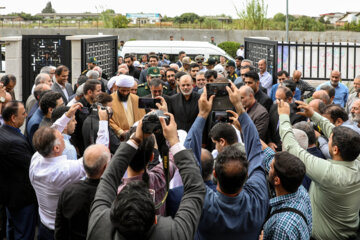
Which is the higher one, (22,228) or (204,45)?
(204,45)

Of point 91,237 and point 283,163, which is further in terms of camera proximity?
point 283,163

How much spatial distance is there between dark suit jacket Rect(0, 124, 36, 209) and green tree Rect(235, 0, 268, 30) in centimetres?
2885

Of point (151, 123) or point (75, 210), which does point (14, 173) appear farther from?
point (151, 123)

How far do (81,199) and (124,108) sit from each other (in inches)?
134

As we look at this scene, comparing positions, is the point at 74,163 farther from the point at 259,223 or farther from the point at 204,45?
the point at 204,45

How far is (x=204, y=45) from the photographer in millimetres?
18797

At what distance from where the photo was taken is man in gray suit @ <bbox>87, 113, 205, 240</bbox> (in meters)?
2.46

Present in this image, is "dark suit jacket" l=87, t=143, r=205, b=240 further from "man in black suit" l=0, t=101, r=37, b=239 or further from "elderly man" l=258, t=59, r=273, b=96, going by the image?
"elderly man" l=258, t=59, r=273, b=96

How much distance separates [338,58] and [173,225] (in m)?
11.4

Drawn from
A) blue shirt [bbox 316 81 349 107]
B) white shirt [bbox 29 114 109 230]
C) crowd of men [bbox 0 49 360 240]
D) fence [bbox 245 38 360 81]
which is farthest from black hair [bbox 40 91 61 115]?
fence [bbox 245 38 360 81]

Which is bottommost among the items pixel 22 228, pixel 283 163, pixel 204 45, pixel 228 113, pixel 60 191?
pixel 22 228

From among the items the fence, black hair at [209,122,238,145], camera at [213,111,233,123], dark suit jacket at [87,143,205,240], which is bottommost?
dark suit jacket at [87,143,205,240]

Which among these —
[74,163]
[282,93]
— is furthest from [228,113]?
[282,93]

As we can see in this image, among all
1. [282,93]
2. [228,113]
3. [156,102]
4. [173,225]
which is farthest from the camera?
[282,93]
